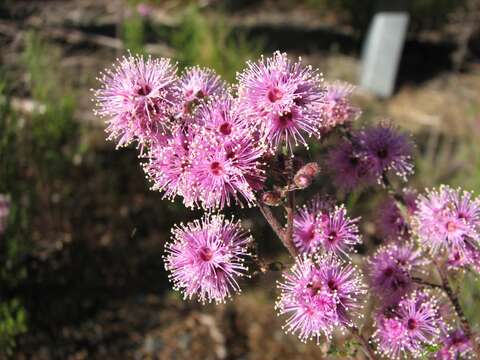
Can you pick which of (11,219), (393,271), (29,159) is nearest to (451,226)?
(393,271)

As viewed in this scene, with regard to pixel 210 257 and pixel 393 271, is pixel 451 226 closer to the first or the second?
pixel 393 271

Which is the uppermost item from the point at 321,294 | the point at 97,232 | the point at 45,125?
the point at 321,294

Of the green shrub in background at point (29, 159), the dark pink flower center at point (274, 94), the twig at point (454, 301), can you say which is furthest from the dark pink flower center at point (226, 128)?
the green shrub in background at point (29, 159)

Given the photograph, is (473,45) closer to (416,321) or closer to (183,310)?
(183,310)

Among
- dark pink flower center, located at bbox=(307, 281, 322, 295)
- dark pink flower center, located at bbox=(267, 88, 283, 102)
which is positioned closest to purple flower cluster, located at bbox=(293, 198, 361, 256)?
dark pink flower center, located at bbox=(307, 281, 322, 295)

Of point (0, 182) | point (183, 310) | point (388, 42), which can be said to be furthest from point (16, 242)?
point (388, 42)
